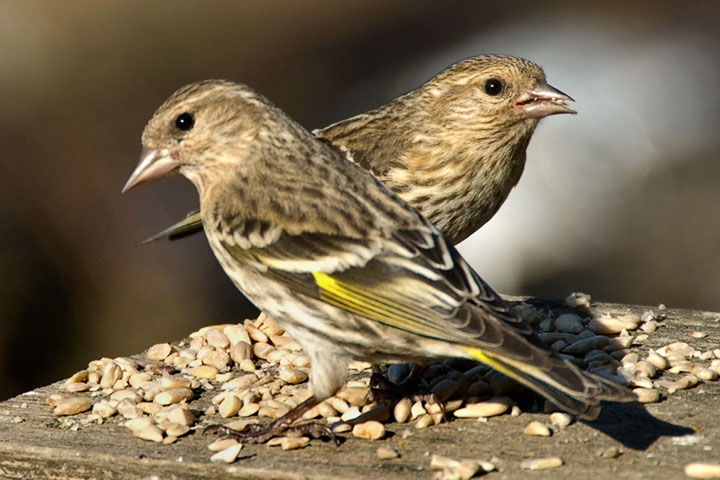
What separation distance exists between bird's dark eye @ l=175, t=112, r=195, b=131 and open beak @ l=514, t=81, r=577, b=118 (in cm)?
178

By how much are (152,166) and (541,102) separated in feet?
6.53

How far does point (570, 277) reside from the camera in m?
7.80

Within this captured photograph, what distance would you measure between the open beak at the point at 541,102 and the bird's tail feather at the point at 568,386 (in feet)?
6.49

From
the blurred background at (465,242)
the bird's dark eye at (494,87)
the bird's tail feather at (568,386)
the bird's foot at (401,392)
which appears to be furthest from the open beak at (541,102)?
the blurred background at (465,242)

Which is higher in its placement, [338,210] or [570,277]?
[338,210]

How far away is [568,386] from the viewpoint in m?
3.05

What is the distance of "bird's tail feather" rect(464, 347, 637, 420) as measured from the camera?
119 inches

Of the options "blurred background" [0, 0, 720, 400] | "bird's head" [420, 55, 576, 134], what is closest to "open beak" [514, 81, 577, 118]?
"bird's head" [420, 55, 576, 134]

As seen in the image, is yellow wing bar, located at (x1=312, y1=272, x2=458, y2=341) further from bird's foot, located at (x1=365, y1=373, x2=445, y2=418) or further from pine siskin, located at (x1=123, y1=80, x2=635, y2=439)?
bird's foot, located at (x1=365, y1=373, x2=445, y2=418)

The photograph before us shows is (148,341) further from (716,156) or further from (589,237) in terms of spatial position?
(716,156)

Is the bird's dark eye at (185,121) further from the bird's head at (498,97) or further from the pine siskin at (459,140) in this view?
the bird's head at (498,97)

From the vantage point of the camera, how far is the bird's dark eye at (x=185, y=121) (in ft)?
12.5

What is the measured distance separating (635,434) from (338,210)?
47.8 inches

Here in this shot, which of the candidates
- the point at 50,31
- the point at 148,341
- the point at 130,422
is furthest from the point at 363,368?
the point at 50,31
